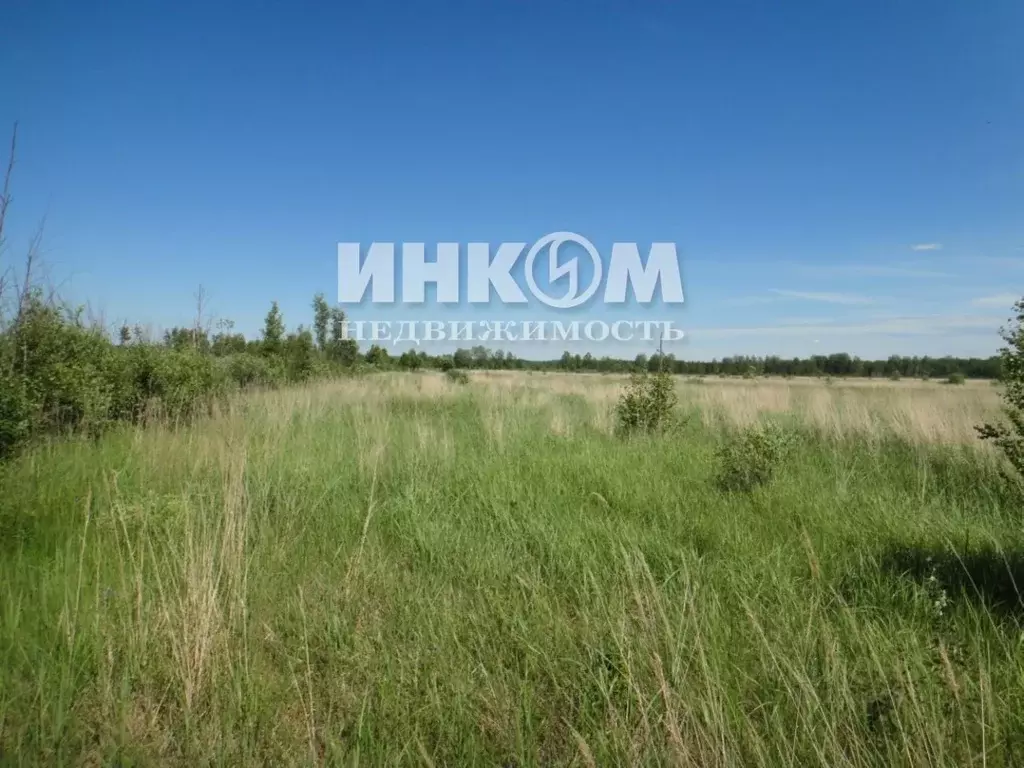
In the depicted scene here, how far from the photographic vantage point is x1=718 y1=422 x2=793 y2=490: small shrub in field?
4.50 meters

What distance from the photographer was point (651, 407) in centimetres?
766

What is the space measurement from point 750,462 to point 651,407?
3.09 meters

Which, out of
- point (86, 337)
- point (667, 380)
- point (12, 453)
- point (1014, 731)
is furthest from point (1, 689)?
point (667, 380)

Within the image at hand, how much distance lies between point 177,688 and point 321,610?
2.12 ft

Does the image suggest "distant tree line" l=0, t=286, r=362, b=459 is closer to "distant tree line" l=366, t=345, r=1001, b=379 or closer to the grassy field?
the grassy field

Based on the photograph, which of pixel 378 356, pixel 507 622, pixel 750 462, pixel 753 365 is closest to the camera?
pixel 507 622

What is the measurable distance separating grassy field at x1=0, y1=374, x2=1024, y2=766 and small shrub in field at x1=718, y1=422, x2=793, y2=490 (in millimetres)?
191

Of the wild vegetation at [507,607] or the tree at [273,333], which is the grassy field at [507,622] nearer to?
the wild vegetation at [507,607]

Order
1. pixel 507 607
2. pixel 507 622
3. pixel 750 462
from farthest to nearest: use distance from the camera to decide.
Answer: pixel 750 462 < pixel 507 607 < pixel 507 622

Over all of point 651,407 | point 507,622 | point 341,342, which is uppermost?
point 341,342

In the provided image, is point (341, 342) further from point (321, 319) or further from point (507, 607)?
point (507, 607)

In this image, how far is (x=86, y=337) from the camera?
658 centimetres

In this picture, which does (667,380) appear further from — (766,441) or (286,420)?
(286,420)

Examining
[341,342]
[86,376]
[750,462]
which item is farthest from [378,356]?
[750,462]
